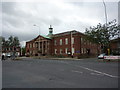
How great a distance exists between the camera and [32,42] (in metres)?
74.3

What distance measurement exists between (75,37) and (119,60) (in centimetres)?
2787

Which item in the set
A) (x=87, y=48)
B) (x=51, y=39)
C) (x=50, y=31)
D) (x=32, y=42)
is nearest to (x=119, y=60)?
(x=87, y=48)

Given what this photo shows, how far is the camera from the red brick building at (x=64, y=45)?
55.3 meters

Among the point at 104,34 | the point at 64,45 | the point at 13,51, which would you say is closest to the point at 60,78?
the point at 104,34

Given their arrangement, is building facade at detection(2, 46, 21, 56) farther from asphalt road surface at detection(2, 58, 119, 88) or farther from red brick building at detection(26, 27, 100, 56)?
asphalt road surface at detection(2, 58, 119, 88)

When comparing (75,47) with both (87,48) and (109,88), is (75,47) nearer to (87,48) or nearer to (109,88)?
(87,48)

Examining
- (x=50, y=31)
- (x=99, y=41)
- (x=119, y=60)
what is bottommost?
(x=119, y=60)

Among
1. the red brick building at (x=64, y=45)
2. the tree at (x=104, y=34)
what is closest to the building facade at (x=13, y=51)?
the red brick building at (x=64, y=45)

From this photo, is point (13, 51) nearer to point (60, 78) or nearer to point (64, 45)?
point (64, 45)

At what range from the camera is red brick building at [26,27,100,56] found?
181 ft

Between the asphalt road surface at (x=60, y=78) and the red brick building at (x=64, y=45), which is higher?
the red brick building at (x=64, y=45)

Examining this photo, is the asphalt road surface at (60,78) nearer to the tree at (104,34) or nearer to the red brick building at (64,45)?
the tree at (104,34)

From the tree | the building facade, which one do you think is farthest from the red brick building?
the tree

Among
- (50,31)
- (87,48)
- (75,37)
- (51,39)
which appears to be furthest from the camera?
(50,31)
